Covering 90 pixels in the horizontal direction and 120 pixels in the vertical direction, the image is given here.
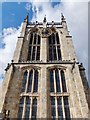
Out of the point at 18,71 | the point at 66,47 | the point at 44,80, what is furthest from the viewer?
the point at 66,47

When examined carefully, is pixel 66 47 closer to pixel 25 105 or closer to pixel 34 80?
pixel 34 80

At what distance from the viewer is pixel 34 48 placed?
141 feet

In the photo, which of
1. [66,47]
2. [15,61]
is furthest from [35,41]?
[15,61]

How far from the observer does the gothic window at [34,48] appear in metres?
40.3

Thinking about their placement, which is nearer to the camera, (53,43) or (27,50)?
(27,50)

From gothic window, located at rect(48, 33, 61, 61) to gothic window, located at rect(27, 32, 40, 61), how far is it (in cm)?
201

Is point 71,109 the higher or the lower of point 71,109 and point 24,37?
the lower

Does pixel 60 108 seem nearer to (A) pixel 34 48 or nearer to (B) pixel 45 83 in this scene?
(B) pixel 45 83

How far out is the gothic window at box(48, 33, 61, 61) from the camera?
4034 centimetres

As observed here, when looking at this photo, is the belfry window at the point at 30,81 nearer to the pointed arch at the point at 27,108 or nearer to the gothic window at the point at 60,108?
the pointed arch at the point at 27,108

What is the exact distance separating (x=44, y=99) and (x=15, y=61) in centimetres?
938

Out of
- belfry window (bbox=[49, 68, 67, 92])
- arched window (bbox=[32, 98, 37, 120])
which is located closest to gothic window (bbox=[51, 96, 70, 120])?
belfry window (bbox=[49, 68, 67, 92])

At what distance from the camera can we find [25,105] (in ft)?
96.2

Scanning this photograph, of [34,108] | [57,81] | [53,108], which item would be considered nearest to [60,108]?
[53,108]
